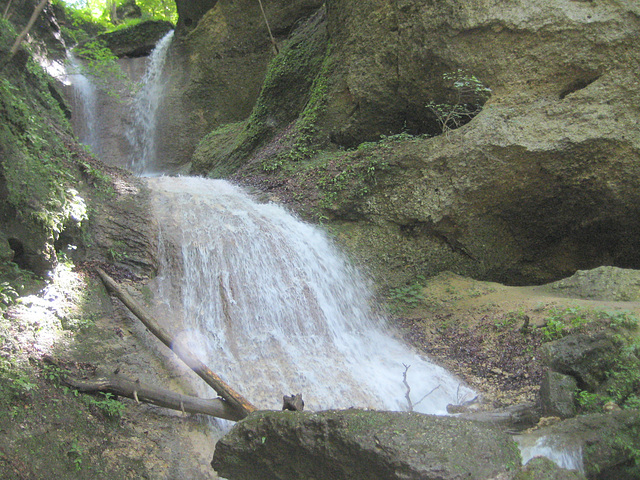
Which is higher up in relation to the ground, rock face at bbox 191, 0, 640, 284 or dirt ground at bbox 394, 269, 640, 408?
rock face at bbox 191, 0, 640, 284

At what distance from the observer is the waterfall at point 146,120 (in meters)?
15.4

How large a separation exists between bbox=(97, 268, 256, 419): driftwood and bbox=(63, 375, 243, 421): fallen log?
9cm

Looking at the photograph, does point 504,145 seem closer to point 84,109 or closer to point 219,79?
point 219,79

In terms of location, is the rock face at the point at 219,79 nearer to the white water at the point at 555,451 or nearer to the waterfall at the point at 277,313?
the waterfall at the point at 277,313

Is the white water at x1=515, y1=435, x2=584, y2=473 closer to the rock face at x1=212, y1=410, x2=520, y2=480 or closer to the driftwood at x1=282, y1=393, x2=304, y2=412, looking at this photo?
the rock face at x1=212, y1=410, x2=520, y2=480

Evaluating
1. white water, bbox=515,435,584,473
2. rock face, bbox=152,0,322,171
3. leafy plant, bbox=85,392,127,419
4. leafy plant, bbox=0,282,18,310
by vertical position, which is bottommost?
white water, bbox=515,435,584,473

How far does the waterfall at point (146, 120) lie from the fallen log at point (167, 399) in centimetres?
1175

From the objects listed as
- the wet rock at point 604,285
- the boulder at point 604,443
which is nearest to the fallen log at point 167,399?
the boulder at point 604,443

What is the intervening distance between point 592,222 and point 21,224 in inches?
363

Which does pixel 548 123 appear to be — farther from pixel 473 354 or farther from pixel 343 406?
pixel 343 406

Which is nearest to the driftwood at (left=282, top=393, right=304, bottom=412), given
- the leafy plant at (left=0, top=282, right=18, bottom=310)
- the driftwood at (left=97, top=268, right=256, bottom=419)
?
the driftwood at (left=97, top=268, right=256, bottom=419)

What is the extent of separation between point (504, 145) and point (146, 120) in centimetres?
1264

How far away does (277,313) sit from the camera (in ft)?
21.6

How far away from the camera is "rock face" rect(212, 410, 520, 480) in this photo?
2975 mm
